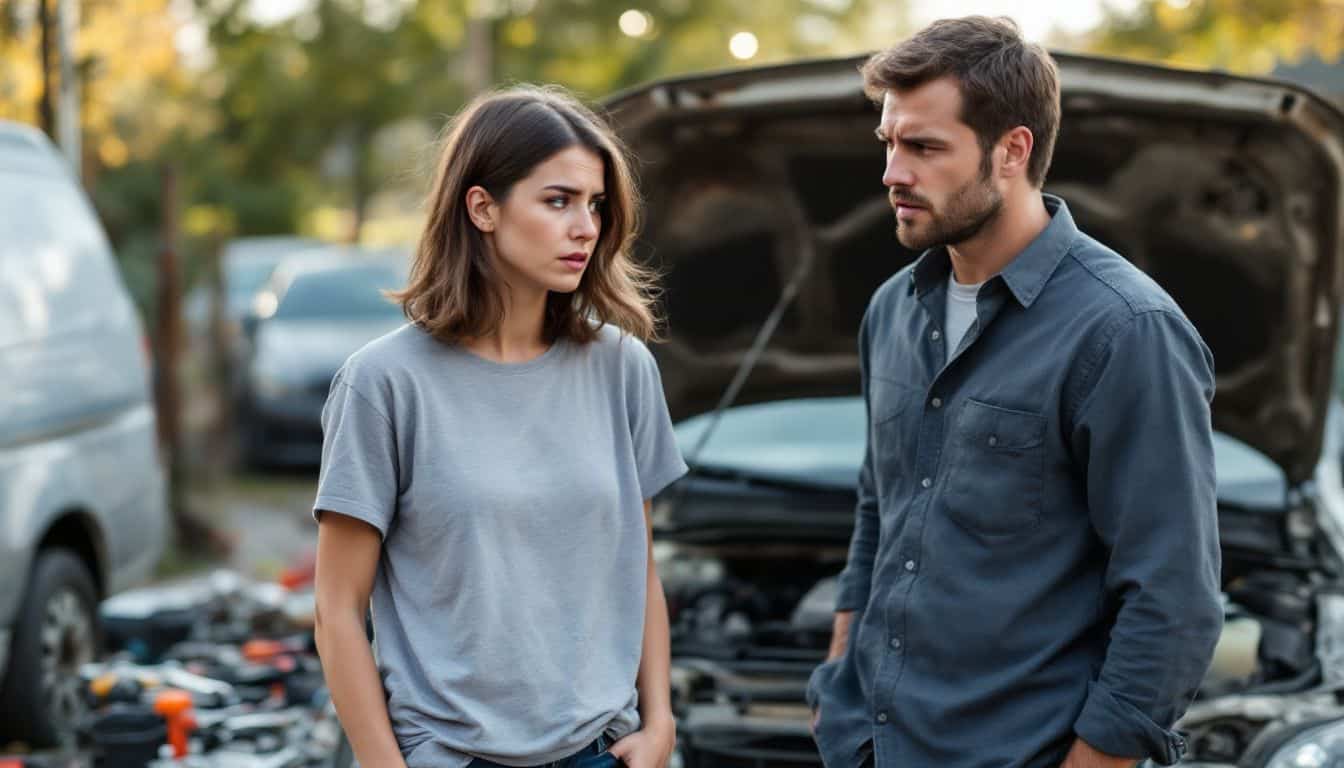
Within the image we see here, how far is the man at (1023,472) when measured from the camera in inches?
82.7

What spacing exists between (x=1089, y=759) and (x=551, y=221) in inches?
43.2

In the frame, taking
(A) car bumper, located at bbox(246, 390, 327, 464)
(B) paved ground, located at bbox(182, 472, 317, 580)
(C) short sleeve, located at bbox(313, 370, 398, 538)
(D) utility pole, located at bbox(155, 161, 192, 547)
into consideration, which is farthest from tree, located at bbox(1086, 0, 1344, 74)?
(C) short sleeve, located at bbox(313, 370, 398, 538)

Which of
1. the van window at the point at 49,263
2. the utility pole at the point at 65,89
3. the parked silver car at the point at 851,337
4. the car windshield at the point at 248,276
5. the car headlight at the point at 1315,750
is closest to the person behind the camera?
the car headlight at the point at 1315,750

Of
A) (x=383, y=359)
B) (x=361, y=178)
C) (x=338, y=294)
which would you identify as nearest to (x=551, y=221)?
(x=383, y=359)

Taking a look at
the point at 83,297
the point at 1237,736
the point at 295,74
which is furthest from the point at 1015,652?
the point at 295,74

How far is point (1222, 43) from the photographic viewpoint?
665 inches

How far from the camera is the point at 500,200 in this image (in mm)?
2377

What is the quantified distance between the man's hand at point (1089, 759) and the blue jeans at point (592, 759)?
0.68 m

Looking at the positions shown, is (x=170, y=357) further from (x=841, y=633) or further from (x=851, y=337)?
(x=841, y=633)

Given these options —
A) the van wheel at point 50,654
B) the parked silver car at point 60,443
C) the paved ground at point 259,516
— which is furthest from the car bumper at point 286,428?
the van wheel at point 50,654

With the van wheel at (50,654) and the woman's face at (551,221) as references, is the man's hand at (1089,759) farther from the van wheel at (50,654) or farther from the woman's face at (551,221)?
the van wheel at (50,654)

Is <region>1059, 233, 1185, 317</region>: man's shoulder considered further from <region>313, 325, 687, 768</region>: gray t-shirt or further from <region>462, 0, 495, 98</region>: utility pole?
<region>462, 0, 495, 98</region>: utility pole

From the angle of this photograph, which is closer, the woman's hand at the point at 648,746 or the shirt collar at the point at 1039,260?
the shirt collar at the point at 1039,260

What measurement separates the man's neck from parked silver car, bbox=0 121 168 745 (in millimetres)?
3723
